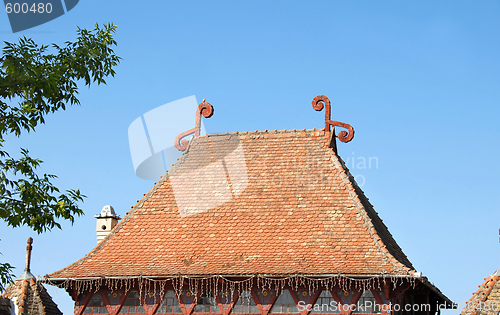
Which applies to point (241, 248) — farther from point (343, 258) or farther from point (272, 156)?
point (272, 156)

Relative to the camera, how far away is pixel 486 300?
14.3 meters

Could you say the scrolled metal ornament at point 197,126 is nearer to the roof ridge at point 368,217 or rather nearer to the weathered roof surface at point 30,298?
the roof ridge at point 368,217

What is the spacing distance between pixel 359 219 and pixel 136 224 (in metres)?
5.46

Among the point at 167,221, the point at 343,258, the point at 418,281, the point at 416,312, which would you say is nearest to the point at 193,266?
the point at 167,221

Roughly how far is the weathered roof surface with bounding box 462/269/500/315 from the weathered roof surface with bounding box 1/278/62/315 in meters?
10.6

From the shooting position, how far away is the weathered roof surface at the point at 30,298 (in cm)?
1609

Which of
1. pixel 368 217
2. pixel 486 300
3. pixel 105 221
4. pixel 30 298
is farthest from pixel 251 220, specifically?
pixel 30 298

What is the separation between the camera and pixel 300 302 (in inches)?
528

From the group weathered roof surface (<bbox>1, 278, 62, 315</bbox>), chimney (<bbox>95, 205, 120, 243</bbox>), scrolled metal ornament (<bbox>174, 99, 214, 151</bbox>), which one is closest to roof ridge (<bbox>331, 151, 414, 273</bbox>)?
scrolled metal ornament (<bbox>174, 99, 214, 151</bbox>)

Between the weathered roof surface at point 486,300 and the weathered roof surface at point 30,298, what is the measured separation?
1055 centimetres

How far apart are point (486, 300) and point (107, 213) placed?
36.0 ft

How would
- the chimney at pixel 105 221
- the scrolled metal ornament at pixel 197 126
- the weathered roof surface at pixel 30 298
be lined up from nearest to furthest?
the weathered roof surface at pixel 30 298
the scrolled metal ornament at pixel 197 126
the chimney at pixel 105 221

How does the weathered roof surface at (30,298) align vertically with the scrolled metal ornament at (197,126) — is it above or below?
below

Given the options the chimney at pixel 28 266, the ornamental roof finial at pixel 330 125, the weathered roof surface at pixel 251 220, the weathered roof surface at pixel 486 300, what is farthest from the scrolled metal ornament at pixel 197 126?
the weathered roof surface at pixel 486 300
